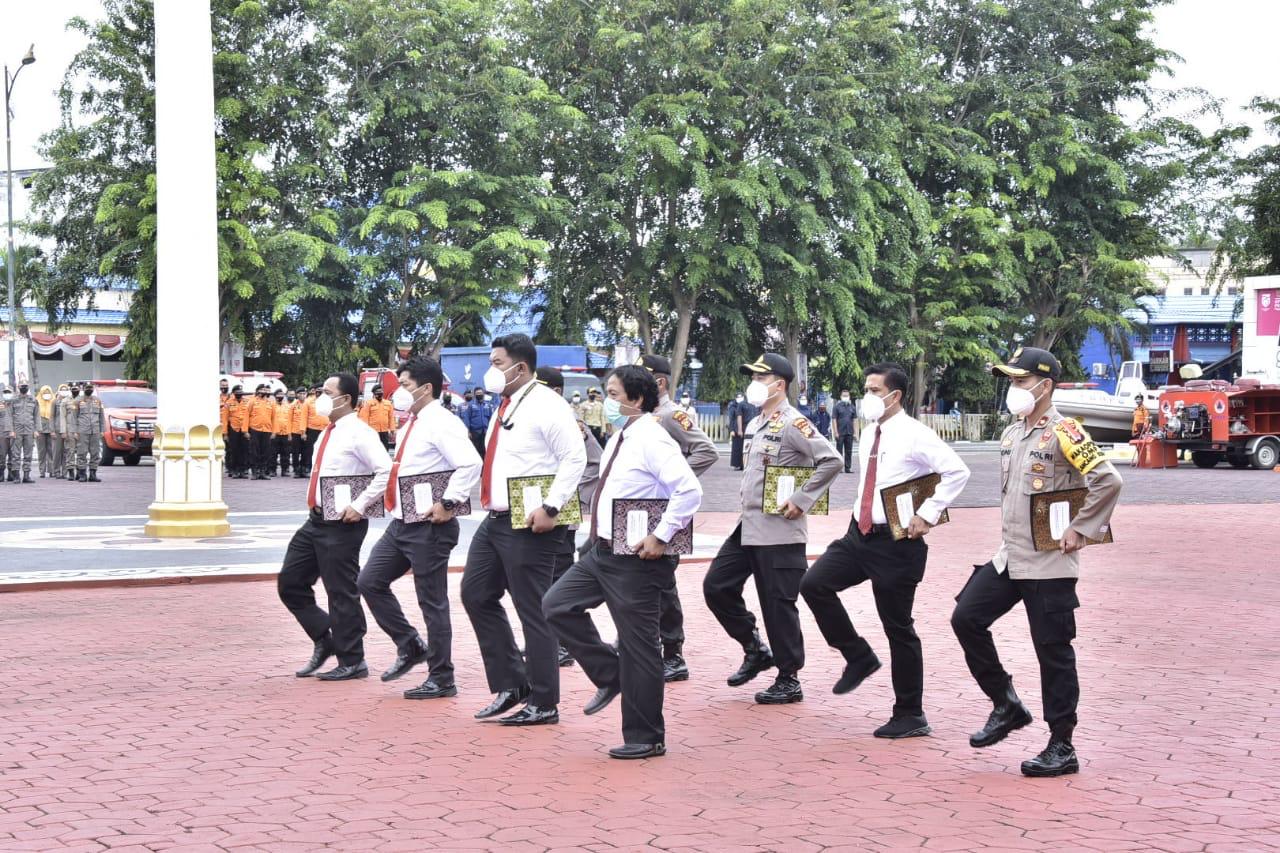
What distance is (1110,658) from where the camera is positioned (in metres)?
9.66

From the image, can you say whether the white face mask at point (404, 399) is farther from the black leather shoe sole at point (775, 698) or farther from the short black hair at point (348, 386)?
the black leather shoe sole at point (775, 698)

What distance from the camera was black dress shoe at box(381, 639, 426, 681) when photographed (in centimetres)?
878

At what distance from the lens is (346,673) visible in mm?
8883

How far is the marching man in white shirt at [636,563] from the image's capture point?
269 inches

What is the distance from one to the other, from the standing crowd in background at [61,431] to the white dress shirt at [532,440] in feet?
71.2

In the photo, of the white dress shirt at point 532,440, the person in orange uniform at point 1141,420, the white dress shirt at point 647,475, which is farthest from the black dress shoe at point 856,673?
the person in orange uniform at point 1141,420

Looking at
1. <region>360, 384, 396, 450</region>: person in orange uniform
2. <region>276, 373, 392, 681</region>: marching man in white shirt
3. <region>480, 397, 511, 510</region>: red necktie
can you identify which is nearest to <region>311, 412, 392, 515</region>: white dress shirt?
<region>276, 373, 392, 681</region>: marching man in white shirt

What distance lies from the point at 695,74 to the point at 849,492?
19.0 metres

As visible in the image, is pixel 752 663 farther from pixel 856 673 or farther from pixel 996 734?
pixel 996 734

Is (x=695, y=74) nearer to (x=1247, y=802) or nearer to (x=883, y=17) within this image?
(x=883, y=17)

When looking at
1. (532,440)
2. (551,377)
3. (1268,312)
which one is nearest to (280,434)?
(551,377)

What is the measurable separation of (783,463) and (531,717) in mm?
1892

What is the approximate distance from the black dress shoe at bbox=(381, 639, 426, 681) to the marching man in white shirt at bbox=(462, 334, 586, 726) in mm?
992

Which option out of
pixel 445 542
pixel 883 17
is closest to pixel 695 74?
pixel 883 17
